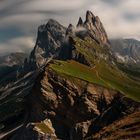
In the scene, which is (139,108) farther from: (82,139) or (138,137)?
(138,137)

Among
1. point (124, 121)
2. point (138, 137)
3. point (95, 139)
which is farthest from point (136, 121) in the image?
point (138, 137)

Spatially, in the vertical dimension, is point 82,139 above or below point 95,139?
below

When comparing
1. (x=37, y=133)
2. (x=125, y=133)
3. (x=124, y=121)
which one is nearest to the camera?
(x=125, y=133)

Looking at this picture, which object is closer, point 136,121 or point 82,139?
point 136,121

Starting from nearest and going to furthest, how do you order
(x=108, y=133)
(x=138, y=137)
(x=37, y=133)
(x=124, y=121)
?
(x=138, y=137) < (x=108, y=133) < (x=124, y=121) < (x=37, y=133)

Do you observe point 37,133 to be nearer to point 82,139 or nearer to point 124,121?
point 82,139

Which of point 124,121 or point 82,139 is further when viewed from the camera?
point 82,139

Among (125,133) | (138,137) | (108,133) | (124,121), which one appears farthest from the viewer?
(124,121)

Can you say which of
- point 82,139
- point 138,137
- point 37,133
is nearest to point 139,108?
point 82,139

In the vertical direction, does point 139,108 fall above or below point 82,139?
above
